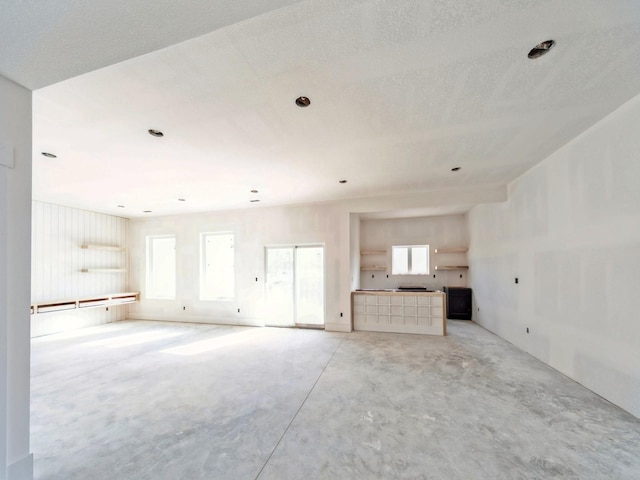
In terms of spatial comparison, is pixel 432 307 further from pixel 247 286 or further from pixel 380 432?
pixel 247 286

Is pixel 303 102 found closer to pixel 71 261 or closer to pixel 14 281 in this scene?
pixel 14 281

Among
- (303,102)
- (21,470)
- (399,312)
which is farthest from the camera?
(399,312)

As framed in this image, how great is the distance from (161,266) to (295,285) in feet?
13.5

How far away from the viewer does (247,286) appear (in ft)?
20.7

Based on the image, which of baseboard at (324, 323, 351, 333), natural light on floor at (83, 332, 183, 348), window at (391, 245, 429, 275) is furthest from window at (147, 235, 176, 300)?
window at (391, 245, 429, 275)

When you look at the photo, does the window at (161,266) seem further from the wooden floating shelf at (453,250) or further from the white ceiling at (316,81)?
the wooden floating shelf at (453,250)

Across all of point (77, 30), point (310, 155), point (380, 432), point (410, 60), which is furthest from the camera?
point (310, 155)

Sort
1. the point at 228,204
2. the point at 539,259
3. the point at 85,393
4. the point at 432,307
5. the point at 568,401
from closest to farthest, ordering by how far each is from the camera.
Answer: the point at 568,401, the point at 85,393, the point at 539,259, the point at 432,307, the point at 228,204

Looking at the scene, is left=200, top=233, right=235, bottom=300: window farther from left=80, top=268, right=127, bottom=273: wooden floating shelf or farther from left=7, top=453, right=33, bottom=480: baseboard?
left=7, top=453, right=33, bottom=480: baseboard

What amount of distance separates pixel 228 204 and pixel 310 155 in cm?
332

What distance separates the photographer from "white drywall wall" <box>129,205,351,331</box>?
5.59 m

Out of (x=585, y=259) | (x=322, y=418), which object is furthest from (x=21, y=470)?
(x=585, y=259)

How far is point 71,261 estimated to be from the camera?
6004 mm

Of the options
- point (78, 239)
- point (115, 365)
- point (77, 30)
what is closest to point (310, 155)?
point (77, 30)
